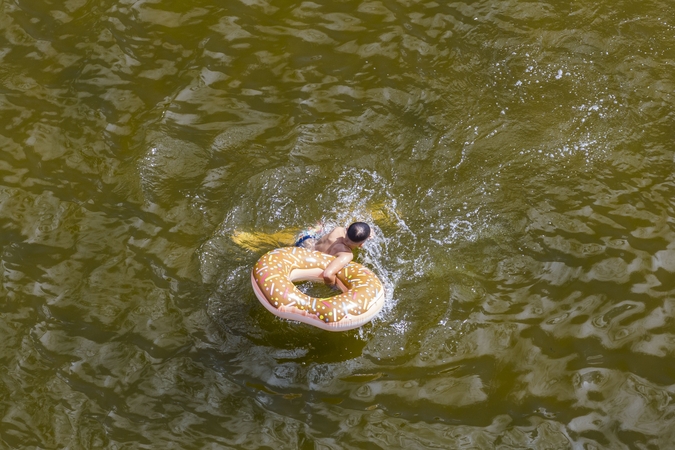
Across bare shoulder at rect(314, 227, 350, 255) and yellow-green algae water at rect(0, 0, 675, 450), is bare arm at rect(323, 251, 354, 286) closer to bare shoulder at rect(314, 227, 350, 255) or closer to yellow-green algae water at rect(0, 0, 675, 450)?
bare shoulder at rect(314, 227, 350, 255)

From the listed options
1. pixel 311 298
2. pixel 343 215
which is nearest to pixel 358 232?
pixel 343 215

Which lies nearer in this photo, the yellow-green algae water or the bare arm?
the yellow-green algae water

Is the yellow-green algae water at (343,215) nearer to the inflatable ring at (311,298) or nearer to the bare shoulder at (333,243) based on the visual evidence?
the bare shoulder at (333,243)

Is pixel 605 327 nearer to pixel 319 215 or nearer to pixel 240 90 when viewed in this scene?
pixel 319 215

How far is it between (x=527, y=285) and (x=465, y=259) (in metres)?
0.70

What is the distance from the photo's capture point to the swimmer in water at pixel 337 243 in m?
6.87

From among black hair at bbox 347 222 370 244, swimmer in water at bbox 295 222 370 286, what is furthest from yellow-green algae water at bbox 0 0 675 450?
black hair at bbox 347 222 370 244

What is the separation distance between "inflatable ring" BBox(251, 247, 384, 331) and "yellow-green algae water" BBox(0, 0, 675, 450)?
507mm

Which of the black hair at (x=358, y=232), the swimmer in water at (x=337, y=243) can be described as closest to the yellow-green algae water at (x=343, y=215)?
the swimmer in water at (x=337, y=243)

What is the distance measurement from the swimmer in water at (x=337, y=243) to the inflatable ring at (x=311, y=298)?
0.73ft

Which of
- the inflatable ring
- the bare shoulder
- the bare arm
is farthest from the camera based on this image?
the bare shoulder

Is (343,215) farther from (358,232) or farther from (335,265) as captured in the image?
(335,265)

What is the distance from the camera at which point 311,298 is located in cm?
641

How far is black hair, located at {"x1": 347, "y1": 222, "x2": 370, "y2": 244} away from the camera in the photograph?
6906 millimetres
